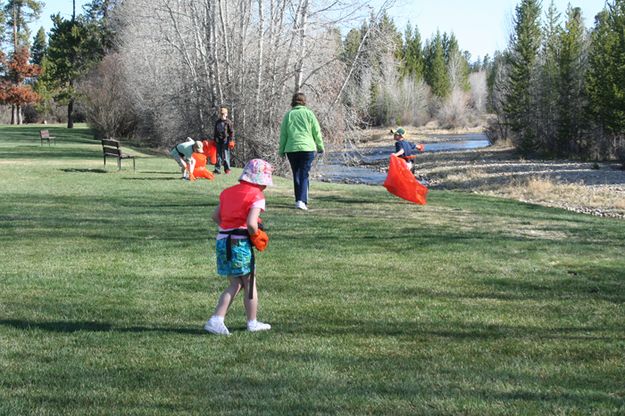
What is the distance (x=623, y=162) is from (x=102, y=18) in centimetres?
4102

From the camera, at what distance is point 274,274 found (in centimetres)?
826

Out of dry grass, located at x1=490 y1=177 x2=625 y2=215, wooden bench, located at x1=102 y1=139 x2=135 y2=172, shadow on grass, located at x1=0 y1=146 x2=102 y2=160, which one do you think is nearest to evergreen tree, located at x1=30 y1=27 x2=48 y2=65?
shadow on grass, located at x1=0 y1=146 x2=102 y2=160

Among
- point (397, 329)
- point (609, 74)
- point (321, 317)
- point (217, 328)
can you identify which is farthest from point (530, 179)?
point (217, 328)

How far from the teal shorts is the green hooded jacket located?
6718 mm

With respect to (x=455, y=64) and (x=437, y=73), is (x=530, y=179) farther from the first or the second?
(x=455, y=64)

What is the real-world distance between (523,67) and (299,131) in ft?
158

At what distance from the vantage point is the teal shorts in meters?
5.88

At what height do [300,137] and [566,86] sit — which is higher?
[566,86]

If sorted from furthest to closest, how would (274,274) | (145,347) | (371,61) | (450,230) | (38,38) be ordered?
(38,38)
(371,61)
(450,230)
(274,274)
(145,347)

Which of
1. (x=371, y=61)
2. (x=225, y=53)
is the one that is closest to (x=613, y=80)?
(x=371, y=61)

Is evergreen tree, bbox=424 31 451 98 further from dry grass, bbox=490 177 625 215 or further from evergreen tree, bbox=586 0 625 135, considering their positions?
dry grass, bbox=490 177 625 215

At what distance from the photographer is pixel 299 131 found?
12.6 metres

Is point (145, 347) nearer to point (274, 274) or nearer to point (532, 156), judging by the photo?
point (274, 274)

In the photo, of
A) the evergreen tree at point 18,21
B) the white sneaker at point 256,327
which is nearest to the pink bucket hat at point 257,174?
the white sneaker at point 256,327
